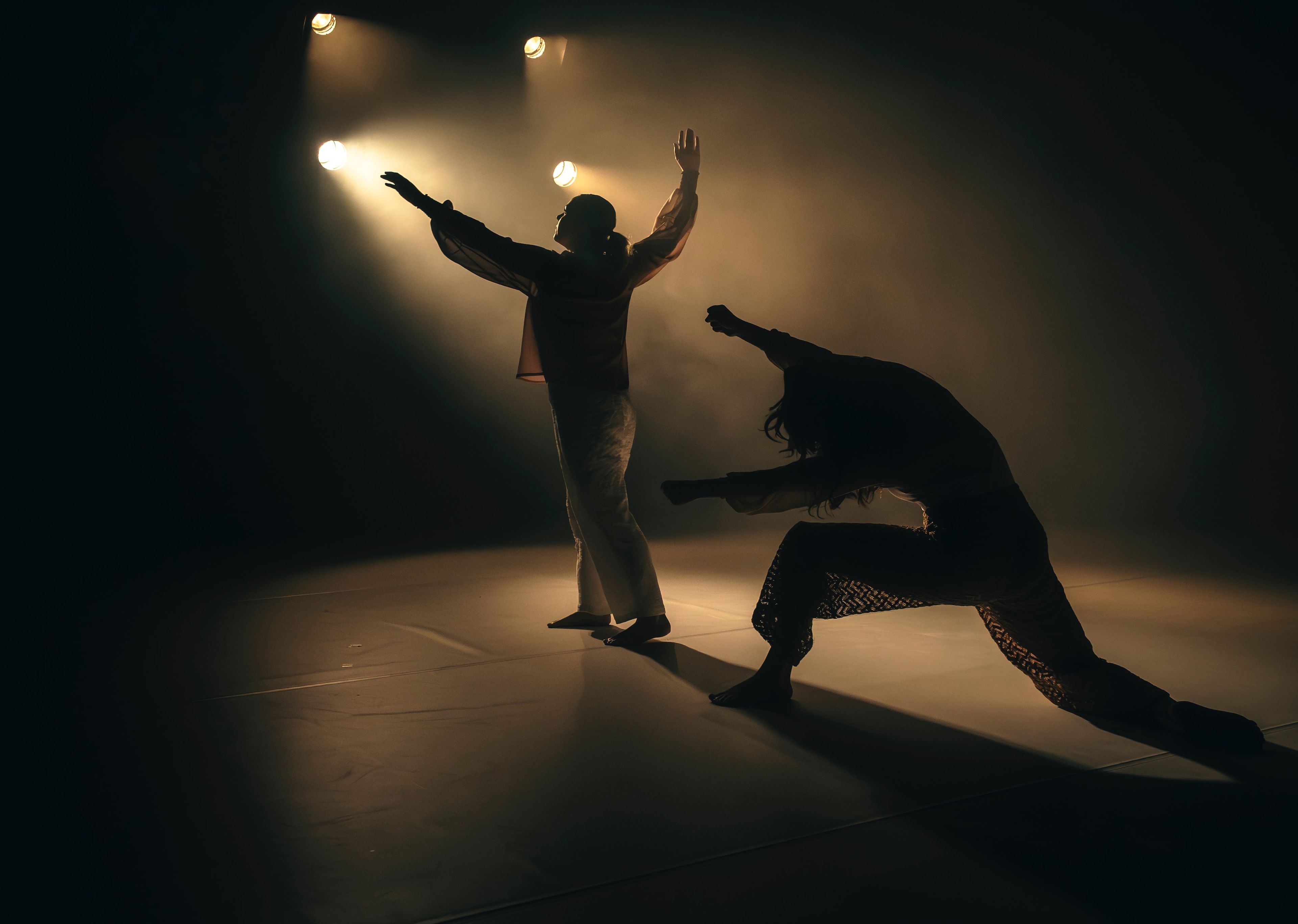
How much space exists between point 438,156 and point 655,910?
470 centimetres

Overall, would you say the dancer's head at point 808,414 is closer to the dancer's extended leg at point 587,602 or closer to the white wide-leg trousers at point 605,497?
the white wide-leg trousers at point 605,497

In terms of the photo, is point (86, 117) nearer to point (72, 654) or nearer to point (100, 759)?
point (72, 654)

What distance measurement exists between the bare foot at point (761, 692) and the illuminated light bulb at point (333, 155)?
4.10 m

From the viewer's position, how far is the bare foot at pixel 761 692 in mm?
1835

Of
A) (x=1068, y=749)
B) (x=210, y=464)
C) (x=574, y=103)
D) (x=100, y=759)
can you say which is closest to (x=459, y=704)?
(x=100, y=759)

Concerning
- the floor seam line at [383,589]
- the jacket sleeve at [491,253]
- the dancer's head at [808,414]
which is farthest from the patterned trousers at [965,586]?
the floor seam line at [383,589]

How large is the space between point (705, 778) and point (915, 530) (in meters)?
0.61

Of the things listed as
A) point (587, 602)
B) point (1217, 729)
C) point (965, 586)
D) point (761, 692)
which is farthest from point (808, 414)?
point (587, 602)

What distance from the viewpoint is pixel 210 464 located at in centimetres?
492

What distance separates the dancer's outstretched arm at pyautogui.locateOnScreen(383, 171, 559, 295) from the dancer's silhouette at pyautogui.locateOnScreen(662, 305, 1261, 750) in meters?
0.94

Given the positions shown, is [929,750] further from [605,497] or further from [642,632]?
[605,497]

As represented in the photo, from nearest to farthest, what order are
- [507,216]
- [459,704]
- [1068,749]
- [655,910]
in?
[655,910], [1068,749], [459,704], [507,216]

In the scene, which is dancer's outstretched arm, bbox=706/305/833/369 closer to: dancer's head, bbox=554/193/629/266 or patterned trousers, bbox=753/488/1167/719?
patterned trousers, bbox=753/488/1167/719

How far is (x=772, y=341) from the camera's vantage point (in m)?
1.94
